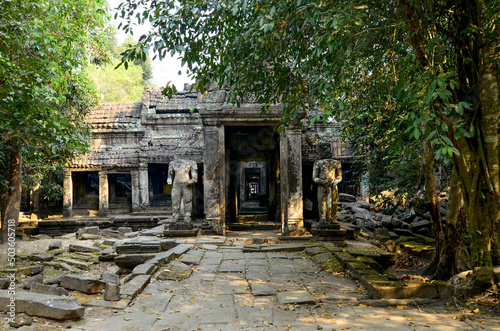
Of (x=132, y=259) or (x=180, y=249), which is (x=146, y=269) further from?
(x=180, y=249)

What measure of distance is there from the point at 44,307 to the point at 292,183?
5856mm

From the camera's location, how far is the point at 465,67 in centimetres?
442

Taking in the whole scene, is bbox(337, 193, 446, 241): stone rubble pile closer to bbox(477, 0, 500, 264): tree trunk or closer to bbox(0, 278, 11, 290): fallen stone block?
bbox(477, 0, 500, 264): tree trunk

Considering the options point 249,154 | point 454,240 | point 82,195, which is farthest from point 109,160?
point 454,240

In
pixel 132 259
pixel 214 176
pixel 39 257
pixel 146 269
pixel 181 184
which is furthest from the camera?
pixel 181 184

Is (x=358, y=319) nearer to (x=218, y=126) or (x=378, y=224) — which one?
(x=218, y=126)

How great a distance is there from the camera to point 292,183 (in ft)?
26.9

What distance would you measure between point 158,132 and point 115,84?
14463mm

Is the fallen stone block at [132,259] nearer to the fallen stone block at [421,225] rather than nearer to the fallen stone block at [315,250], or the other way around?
the fallen stone block at [315,250]

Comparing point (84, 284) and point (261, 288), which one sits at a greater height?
point (84, 284)

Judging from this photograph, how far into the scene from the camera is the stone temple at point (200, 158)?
8391 mm

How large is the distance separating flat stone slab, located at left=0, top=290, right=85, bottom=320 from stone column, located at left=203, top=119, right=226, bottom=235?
5.20 m

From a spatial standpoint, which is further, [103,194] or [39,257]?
[103,194]

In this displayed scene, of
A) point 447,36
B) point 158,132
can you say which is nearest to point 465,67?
point 447,36
